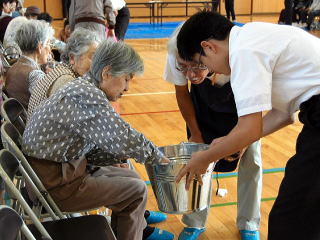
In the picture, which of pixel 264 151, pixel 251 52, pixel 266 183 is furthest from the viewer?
pixel 264 151

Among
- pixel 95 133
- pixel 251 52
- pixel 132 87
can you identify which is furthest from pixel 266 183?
pixel 132 87

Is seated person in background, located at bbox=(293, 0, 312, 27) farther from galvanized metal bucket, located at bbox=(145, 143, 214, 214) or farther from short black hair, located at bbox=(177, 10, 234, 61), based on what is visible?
short black hair, located at bbox=(177, 10, 234, 61)

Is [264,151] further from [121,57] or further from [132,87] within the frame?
[132,87]

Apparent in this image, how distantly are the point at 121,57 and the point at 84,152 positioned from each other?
17.5 inches

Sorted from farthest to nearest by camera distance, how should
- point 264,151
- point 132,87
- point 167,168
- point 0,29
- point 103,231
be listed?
point 132,87 → point 0,29 → point 264,151 → point 167,168 → point 103,231

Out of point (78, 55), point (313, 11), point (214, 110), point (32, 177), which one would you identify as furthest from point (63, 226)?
point (313, 11)

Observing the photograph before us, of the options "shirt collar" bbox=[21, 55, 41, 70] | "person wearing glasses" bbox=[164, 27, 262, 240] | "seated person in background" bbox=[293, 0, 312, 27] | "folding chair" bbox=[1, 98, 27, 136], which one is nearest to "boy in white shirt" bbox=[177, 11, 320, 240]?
"person wearing glasses" bbox=[164, 27, 262, 240]

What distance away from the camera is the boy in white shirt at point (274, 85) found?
1.63 meters

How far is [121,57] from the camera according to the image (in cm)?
217

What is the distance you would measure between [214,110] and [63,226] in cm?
105

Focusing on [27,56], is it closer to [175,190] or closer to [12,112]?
[12,112]

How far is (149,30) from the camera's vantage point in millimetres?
14641

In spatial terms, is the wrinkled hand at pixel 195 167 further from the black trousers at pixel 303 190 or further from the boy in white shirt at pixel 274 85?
the black trousers at pixel 303 190

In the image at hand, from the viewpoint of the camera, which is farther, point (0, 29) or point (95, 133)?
point (0, 29)
